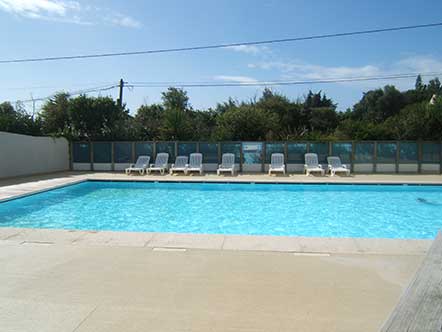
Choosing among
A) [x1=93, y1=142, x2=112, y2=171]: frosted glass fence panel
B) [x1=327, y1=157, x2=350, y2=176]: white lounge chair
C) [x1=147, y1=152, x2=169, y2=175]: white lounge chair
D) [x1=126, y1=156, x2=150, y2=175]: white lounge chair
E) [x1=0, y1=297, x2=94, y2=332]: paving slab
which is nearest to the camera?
[x1=0, y1=297, x2=94, y2=332]: paving slab

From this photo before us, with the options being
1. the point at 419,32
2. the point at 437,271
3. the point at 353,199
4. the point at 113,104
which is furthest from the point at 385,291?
the point at 113,104

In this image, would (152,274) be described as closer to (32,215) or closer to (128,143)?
(32,215)

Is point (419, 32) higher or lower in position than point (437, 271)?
higher

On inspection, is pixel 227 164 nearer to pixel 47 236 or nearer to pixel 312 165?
pixel 312 165

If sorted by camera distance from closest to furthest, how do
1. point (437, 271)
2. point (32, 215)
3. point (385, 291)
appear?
point (437, 271), point (385, 291), point (32, 215)

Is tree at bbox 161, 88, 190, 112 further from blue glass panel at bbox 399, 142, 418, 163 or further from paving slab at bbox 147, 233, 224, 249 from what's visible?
paving slab at bbox 147, 233, 224, 249

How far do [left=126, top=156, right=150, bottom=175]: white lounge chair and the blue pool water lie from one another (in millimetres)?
2340

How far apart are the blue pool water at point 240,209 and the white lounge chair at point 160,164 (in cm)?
241

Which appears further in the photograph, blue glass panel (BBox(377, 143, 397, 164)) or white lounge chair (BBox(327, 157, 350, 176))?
blue glass panel (BBox(377, 143, 397, 164))

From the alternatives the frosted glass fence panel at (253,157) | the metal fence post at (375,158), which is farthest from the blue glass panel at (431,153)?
the frosted glass fence panel at (253,157)

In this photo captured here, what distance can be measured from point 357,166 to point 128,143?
10.3 m

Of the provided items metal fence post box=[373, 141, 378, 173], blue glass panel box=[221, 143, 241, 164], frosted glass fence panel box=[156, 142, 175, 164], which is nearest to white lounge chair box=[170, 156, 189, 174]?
frosted glass fence panel box=[156, 142, 175, 164]

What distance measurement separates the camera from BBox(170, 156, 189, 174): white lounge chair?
13.7m

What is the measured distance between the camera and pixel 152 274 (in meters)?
3.34
